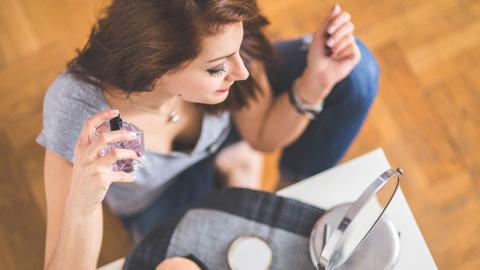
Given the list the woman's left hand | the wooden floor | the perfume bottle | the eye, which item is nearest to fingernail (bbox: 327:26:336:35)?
the woman's left hand

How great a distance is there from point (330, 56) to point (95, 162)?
465 mm

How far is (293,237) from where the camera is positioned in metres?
0.85

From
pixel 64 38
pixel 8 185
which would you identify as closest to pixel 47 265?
pixel 8 185

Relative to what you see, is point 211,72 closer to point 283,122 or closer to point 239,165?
point 283,122

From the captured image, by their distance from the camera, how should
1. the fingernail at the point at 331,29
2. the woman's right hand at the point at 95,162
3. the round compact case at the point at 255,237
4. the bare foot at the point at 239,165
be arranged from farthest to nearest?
1. the bare foot at the point at 239,165
2. the fingernail at the point at 331,29
3. the round compact case at the point at 255,237
4. the woman's right hand at the point at 95,162

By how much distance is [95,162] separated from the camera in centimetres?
71

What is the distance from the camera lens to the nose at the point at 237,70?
80 cm

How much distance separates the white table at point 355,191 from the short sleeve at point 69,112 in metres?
0.34

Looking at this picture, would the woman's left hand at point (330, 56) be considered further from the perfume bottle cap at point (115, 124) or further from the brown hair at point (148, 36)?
the perfume bottle cap at point (115, 124)

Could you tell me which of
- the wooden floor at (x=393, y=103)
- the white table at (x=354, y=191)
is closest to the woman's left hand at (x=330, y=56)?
the white table at (x=354, y=191)

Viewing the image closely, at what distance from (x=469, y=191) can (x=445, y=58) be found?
1.21 feet

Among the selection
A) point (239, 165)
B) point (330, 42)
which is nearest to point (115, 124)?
point (330, 42)

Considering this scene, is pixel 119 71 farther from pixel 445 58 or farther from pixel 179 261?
pixel 445 58

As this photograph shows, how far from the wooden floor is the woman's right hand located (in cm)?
67
